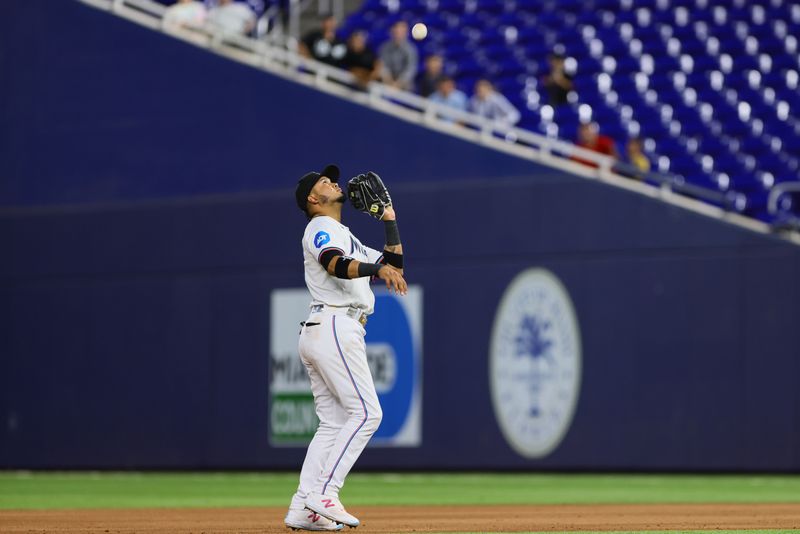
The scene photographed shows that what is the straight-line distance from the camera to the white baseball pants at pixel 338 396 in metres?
8.63

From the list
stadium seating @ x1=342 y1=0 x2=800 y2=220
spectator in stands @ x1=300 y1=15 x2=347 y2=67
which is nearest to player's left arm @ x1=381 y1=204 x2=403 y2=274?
stadium seating @ x1=342 y1=0 x2=800 y2=220

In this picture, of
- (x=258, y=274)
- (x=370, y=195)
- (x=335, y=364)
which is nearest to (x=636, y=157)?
(x=258, y=274)

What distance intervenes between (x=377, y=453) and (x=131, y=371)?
4085 millimetres

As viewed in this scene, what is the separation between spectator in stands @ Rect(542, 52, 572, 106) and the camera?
20578mm

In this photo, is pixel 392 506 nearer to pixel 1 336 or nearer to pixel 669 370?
pixel 669 370

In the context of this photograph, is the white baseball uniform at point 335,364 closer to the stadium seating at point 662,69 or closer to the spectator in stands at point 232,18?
the stadium seating at point 662,69

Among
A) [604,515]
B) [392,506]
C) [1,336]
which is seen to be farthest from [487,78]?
[604,515]

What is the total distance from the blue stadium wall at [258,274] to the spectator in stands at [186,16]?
1.33ft

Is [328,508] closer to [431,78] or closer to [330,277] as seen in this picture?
[330,277]

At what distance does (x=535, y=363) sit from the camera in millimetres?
18234

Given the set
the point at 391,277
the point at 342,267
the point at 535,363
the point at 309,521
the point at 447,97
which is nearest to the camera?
the point at 391,277

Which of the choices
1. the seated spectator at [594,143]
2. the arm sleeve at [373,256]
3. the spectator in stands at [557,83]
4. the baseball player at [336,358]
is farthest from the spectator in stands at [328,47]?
the baseball player at [336,358]

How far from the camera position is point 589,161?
18531 millimetres

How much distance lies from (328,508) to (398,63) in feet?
41.9
